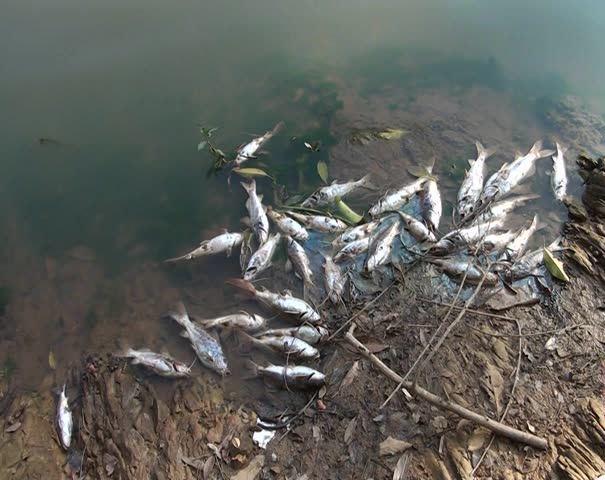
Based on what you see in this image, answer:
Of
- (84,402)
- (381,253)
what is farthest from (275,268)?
(84,402)

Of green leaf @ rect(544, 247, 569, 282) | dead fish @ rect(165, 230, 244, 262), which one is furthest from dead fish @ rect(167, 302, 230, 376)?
green leaf @ rect(544, 247, 569, 282)

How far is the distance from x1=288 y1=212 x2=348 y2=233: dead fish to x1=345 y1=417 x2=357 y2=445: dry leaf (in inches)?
79.9

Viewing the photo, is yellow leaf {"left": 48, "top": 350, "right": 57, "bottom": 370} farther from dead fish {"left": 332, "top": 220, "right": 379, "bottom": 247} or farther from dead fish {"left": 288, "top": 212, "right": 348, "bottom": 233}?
dead fish {"left": 332, "top": 220, "right": 379, "bottom": 247}

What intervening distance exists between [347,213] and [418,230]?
0.83 m

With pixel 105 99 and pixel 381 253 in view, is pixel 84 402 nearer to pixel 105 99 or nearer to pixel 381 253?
pixel 381 253

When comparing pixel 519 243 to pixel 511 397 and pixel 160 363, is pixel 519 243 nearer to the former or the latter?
pixel 511 397

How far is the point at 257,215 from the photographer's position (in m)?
4.54

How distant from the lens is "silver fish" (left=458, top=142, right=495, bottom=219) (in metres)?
4.53

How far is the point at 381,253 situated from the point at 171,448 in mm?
2650

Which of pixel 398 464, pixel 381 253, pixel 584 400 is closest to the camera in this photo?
pixel 398 464

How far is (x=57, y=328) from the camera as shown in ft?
13.3

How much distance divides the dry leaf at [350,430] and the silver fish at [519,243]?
2332mm

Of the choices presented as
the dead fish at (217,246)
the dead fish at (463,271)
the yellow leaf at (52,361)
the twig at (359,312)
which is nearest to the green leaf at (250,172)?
the dead fish at (217,246)

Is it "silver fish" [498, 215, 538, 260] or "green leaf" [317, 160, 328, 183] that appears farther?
"green leaf" [317, 160, 328, 183]
